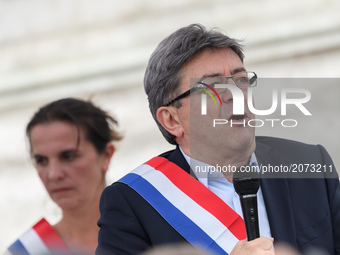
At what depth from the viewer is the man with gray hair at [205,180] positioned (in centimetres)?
234

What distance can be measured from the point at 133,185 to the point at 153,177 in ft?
0.41

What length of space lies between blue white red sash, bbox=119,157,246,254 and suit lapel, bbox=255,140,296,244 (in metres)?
0.12

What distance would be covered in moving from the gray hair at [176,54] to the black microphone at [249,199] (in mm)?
638

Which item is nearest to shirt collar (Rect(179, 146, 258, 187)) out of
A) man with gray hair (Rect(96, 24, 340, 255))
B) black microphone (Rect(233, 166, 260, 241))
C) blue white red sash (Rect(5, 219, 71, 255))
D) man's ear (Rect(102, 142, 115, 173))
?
man with gray hair (Rect(96, 24, 340, 255))

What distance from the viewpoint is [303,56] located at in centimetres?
582

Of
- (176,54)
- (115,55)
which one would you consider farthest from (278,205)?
(115,55)

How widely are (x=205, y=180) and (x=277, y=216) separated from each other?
286 millimetres

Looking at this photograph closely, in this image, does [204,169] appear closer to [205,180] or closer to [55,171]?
[205,180]

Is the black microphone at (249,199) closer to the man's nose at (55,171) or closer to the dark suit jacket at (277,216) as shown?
the dark suit jacket at (277,216)

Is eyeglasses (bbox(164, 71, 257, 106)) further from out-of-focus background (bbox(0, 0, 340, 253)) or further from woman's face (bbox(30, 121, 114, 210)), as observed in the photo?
out-of-focus background (bbox(0, 0, 340, 253))

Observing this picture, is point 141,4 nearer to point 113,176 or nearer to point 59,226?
point 113,176

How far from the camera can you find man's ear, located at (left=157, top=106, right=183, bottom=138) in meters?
2.58

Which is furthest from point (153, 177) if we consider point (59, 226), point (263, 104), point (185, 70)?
point (263, 104)

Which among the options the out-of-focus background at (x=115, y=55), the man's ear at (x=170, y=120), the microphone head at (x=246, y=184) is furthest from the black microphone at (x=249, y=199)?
the out-of-focus background at (x=115, y=55)
